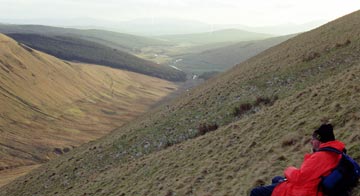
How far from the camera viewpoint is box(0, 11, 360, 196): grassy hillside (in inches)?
706

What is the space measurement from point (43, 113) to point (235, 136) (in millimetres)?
143369

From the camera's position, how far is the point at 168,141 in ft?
115

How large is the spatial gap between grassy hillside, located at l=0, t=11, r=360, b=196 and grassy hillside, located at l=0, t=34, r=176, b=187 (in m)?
70.0

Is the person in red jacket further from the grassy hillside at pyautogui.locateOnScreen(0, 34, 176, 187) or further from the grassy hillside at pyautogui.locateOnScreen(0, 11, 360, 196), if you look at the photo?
the grassy hillside at pyautogui.locateOnScreen(0, 34, 176, 187)

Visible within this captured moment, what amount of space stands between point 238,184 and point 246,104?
19133 mm

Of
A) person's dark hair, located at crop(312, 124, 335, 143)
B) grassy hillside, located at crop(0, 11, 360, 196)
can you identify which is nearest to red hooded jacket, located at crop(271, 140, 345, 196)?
person's dark hair, located at crop(312, 124, 335, 143)

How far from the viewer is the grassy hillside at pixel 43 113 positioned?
395 ft

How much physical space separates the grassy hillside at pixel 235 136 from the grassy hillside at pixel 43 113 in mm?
70031

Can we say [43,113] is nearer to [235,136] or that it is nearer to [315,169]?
[235,136]

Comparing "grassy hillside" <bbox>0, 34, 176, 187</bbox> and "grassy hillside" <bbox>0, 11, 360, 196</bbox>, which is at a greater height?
"grassy hillside" <bbox>0, 11, 360, 196</bbox>

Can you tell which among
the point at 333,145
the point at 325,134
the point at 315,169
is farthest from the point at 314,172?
the point at 325,134

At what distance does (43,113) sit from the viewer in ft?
511

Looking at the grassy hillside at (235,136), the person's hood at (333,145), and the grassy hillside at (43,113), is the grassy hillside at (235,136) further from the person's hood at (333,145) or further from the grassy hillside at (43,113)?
the grassy hillside at (43,113)

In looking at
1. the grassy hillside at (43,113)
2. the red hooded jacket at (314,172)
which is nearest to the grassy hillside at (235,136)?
the red hooded jacket at (314,172)
